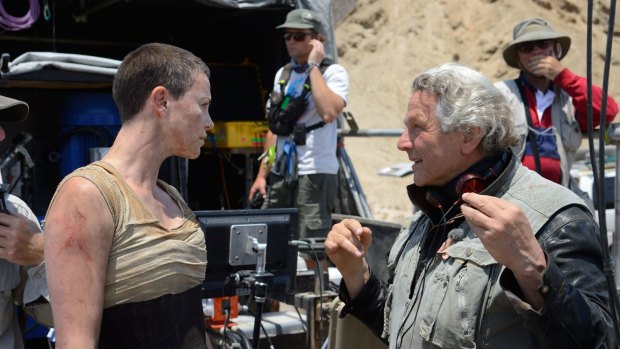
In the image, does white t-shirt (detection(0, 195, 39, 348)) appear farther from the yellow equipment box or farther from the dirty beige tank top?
the yellow equipment box

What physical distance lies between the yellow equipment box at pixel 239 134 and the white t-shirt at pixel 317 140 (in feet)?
3.47

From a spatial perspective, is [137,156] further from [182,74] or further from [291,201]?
[291,201]

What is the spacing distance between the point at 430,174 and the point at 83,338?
44.8 inches

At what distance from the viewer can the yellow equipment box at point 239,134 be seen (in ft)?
23.7

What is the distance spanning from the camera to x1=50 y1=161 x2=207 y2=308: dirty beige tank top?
94.9 inches

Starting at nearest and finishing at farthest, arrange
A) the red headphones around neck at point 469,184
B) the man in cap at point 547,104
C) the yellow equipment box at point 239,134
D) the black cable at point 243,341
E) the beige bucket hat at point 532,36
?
the red headphones around neck at point 469,184
the black cable at point 243,341
the man in cap at point 547,104
the beige bucket hat at point 532,36
the yellow equipment box at point 239,134

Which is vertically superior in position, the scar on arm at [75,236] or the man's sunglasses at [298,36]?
the man's sunglasses at [298,36]

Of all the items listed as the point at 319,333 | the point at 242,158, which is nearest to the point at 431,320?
the point at 319,333

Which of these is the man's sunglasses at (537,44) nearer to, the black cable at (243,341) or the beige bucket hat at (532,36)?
the beige bucket hat at (532,36)

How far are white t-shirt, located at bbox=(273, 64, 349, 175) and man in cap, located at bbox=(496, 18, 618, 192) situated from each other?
1323mm

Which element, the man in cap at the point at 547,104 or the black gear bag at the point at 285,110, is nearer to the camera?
the man in cap at the point at 547,104

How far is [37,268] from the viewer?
311cm

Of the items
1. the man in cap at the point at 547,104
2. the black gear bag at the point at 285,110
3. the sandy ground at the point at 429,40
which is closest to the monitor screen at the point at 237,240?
the man in cap at the point at 547,104

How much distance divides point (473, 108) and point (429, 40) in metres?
25.7
